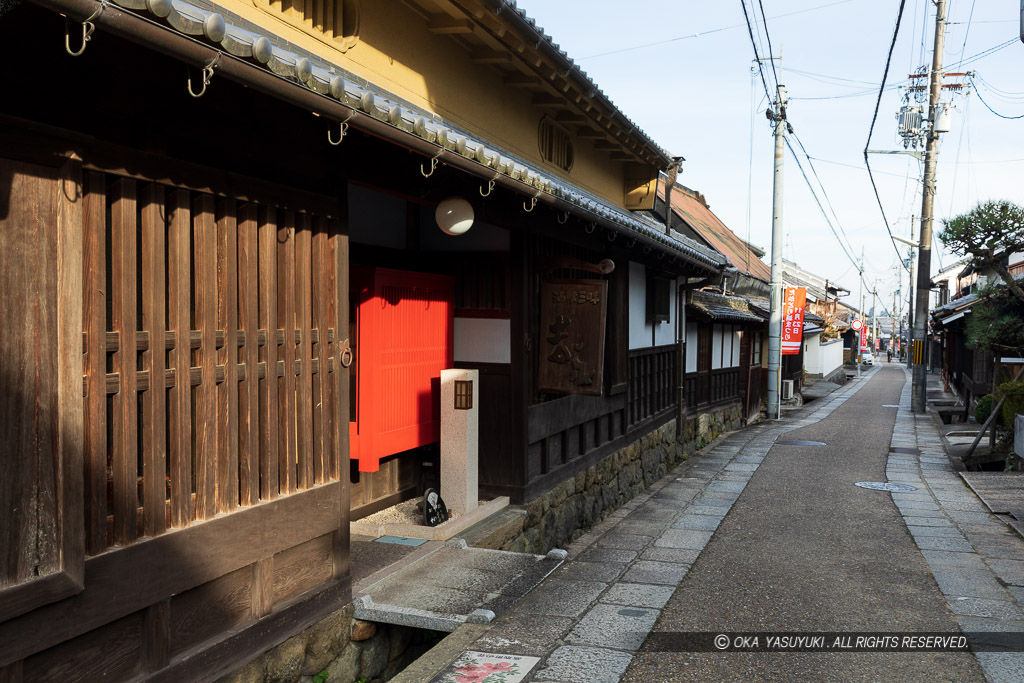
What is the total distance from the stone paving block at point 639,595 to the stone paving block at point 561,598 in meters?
0.13

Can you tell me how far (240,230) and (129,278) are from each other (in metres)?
1.04

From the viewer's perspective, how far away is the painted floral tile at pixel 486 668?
17.9 feet

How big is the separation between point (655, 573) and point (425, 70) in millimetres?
6647

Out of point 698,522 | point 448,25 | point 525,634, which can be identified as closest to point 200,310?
point 525,634

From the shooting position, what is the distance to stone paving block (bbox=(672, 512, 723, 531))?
450 inches

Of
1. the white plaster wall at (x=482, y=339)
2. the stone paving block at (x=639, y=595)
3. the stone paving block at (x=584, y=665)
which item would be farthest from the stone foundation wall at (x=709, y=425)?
the stone paving block at (x=584, y=665)

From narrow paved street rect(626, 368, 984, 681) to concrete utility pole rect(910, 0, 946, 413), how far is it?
60.4ft

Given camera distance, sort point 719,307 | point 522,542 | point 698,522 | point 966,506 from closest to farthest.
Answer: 1. point 522,542
2. point 698,522
3. point 966,506
4. point 719,307

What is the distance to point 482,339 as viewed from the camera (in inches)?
387

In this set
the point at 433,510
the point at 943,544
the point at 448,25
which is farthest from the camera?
the point at 943,544

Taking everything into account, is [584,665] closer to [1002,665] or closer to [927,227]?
[1002,665]

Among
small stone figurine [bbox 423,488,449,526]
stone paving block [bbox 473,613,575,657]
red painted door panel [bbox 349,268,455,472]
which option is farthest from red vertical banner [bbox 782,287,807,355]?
stone paving block [bbox 473,613,575,657]

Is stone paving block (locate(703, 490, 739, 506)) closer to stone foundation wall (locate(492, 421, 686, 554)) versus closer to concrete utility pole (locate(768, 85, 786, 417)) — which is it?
stone foundation wall (locate(492, 421, 686, 554))

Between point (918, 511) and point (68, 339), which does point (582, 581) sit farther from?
point (918, 511)
